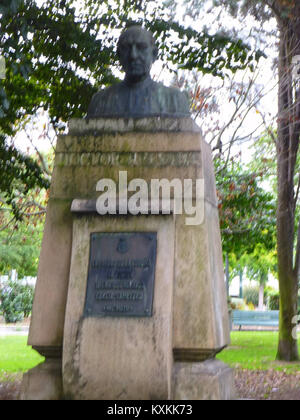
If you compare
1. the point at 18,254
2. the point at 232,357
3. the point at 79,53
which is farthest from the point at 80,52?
the point at 18,254

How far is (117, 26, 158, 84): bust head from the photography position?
232 inches

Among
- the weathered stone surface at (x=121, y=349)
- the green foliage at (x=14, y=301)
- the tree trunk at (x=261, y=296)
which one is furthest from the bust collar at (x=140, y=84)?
the tree trunk at (x=261, y=296)

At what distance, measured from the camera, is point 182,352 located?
491 cm

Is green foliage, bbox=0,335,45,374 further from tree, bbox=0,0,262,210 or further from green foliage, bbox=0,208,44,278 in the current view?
green foliage, bbox=0,208,44,278

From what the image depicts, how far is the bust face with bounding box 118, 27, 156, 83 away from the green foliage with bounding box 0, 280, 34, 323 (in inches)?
870

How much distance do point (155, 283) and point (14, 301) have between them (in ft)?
75.3

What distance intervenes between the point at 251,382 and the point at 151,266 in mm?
5741

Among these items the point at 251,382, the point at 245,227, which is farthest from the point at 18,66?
the point at 245,227

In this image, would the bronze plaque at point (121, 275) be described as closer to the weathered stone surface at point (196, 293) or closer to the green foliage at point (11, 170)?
the weathered stone surface at point (196, 293)

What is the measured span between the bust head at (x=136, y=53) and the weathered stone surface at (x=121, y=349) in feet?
6.24

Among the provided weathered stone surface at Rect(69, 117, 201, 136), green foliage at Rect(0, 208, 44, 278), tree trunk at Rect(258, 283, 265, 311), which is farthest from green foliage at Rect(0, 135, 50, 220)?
tree trunk at Rect(258, 283, 265, 311)

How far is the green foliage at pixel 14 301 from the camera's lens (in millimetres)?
26594

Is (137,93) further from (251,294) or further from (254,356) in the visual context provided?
(251,294)
